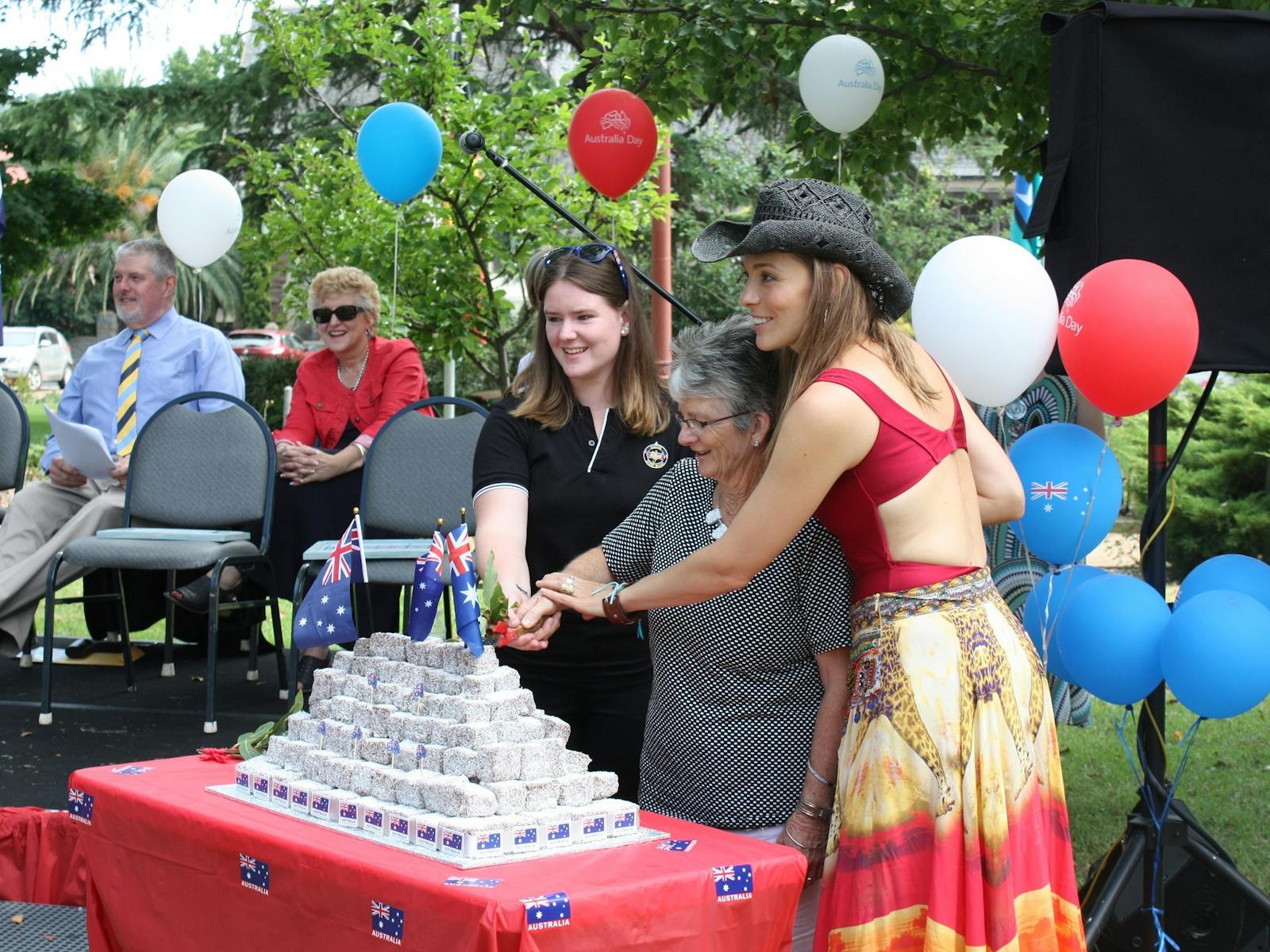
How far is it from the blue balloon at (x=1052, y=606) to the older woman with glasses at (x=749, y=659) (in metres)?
1.16

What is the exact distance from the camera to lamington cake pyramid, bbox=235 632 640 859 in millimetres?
2168

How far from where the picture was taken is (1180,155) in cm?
327

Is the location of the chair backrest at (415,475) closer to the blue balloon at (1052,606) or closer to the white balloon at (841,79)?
the white balloon at (841,79)

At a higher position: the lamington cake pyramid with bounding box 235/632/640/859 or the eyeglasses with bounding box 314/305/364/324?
the eyeglasses with bounding box 314/305/364/324

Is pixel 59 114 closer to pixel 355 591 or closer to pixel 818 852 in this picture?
pixel 355 591

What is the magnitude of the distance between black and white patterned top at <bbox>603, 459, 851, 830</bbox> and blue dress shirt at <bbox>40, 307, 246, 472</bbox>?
4.22m

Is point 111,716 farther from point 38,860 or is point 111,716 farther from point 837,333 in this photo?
point 837,333

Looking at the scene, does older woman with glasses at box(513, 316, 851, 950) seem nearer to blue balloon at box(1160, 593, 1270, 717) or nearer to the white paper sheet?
blue balloon at box(1160, 593, 1270, 717)

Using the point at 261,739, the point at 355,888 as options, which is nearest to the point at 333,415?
the point at 261,739

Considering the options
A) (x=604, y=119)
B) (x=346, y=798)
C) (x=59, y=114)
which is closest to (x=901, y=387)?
(x=346, y=798)

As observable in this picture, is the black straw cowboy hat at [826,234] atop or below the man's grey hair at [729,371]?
atop

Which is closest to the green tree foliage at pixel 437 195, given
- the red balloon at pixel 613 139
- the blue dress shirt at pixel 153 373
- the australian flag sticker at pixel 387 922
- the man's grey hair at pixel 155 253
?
the man's grey hair at pixel 155 253

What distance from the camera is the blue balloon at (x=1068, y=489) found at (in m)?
3.48

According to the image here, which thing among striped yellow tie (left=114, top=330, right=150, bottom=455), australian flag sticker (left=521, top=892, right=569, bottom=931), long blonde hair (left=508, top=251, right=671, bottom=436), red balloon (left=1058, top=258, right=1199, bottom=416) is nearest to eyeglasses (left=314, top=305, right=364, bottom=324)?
striped yellow tie (left=114, top=330, right=150, bottom=455)
